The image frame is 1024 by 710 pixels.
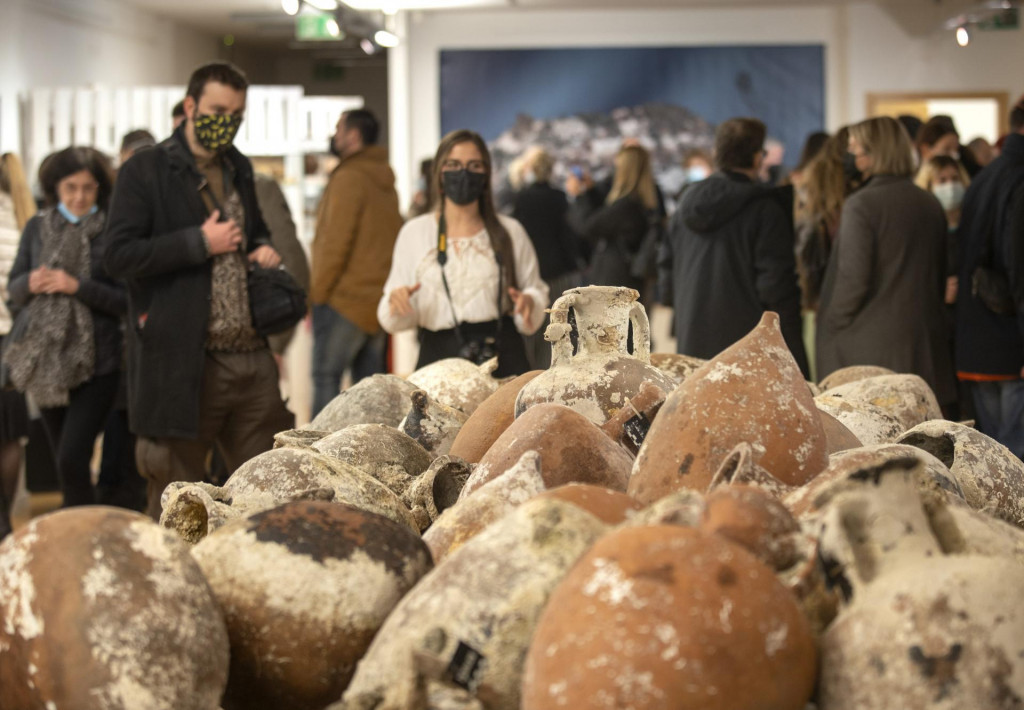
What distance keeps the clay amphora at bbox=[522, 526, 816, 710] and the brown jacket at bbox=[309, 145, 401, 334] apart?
538 cm

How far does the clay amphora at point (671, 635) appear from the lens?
4.08ft

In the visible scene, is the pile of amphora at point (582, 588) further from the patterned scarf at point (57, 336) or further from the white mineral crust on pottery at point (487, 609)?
the patterned scarf at point (57, 336)

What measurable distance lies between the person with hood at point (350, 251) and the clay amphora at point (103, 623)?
4.99 metres

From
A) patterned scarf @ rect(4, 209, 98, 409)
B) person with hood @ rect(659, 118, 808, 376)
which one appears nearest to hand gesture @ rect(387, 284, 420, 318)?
person with hood @ rect(659, 118, 808, 376)

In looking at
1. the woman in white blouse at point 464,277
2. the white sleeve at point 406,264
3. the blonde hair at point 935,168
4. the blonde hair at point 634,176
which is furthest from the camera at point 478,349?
→ the blonde hair at point 634,176

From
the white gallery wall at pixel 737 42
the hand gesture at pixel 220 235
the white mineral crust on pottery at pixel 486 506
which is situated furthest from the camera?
the white gallery wall at pixel 737 42

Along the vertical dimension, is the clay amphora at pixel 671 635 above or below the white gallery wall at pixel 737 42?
below

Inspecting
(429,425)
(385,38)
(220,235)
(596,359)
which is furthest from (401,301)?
(385,38)

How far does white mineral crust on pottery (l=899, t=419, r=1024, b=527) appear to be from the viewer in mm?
2320

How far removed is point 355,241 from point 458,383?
3323 mm

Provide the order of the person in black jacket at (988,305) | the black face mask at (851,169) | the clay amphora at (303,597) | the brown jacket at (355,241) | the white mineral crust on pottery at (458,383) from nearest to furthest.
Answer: the clay amphora at (303,597) → the white mineral crust on pottery at (458,383) → the person in black jacket at (988,305) → the black face mask at (851,169) → the brown jacket at (355,241)

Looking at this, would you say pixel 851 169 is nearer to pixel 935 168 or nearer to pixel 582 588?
pixel 935 168

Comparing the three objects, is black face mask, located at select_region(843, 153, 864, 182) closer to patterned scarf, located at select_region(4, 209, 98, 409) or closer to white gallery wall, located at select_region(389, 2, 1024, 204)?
patterned scarf, located at select_region(4, 209, 98, 409)

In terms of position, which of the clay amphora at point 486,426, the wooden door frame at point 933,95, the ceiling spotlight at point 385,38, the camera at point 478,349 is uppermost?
the ceiling spotlight at point 385,38
